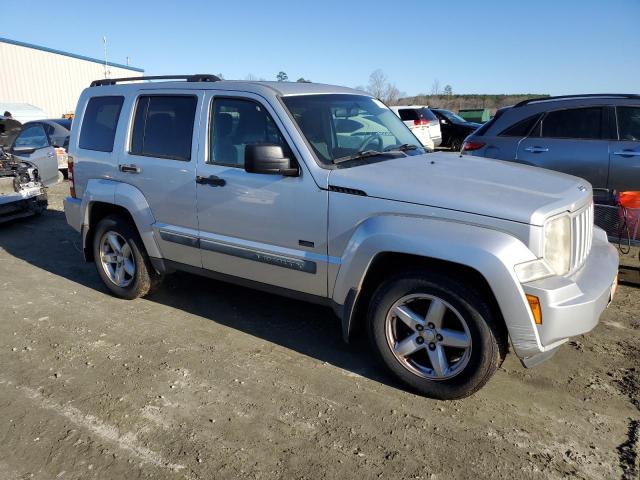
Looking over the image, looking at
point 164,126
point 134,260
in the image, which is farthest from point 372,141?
point 134,260

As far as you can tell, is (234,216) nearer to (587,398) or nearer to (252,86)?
(252,86)

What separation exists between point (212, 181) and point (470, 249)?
6.86ft

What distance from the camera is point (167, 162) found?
435 cm

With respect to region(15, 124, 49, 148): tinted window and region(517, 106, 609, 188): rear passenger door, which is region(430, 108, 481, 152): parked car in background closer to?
region(517, 106, 609, 188): rear passenger door

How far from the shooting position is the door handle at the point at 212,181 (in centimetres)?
396

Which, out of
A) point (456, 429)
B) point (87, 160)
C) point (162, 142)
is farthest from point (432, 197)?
point (87, 160)

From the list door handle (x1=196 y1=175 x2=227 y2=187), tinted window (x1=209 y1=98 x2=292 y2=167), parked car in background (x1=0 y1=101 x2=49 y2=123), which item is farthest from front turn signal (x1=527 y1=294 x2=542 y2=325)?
parked car in background (x1=0 y1=101 x2=49 y2=123)

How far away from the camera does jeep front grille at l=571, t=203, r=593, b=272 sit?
311 centimetres

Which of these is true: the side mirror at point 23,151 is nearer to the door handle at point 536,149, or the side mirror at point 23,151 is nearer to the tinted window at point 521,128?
the tinted window at point 521,128

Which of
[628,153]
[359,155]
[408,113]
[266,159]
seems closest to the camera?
[266,159]

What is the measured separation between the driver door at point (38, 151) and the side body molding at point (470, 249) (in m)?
7.71

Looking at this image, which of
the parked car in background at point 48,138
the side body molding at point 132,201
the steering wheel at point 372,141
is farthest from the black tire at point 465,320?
the parked car in background at point 48,138

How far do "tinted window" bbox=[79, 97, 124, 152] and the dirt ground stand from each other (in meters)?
1.61

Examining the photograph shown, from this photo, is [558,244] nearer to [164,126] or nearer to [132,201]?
[164,126]
